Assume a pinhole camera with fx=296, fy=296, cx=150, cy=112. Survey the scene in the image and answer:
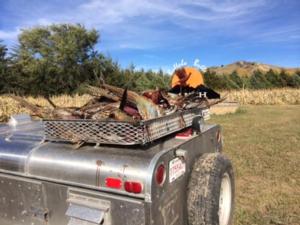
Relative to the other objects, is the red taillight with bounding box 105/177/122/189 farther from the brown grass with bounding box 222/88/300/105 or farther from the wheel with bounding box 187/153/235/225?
the brown grass with bounding box 222/88/300/105

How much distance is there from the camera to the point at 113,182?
1915 mm

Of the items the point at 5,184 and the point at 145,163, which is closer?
the point at 145,163

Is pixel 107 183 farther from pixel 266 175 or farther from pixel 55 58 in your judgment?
pixel 55 58

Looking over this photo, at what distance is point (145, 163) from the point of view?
190 cm

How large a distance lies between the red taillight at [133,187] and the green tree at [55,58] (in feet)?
91.4

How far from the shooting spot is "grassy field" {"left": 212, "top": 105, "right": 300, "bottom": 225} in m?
3.71

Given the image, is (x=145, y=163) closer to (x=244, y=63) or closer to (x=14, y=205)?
(x=14, y=205)

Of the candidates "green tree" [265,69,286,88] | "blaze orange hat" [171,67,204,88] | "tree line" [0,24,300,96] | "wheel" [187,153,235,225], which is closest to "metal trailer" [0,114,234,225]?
"wheel" [187,153,235,225]

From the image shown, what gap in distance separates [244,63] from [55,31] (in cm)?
6579

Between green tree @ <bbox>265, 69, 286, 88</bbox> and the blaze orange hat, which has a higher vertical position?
green tree @ <bbox>265, 69, 286, 88</bbox>

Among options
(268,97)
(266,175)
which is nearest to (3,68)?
(268,97)

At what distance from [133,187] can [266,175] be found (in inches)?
155

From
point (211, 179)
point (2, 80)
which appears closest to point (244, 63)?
point (2, 80)

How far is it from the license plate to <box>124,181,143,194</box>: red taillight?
0.32 meters
